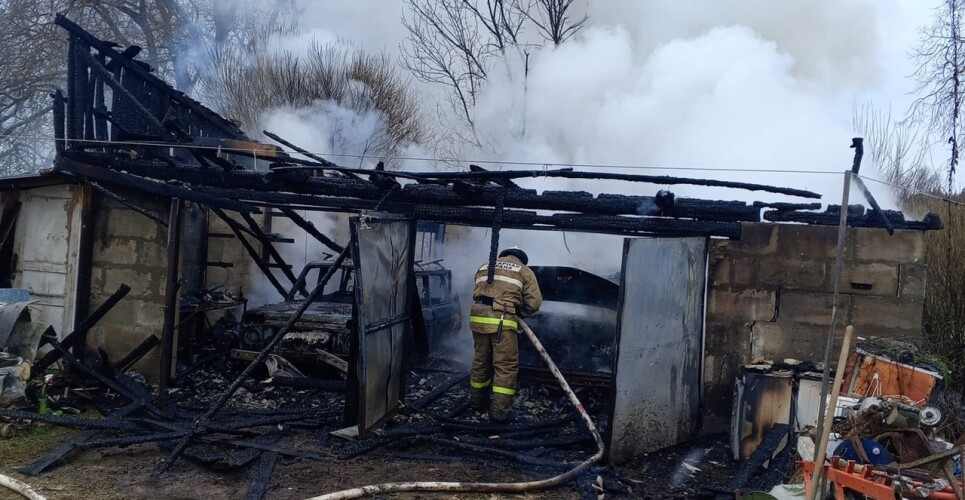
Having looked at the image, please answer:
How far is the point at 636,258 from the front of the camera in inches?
262

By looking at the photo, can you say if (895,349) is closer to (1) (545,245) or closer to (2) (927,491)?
(2) (927,491)

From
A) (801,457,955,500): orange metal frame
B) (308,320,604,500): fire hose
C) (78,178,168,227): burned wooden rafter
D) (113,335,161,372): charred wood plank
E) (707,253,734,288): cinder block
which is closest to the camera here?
(801,457,955,500): orange metal frame

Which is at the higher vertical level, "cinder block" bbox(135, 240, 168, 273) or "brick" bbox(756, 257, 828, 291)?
"brick" bbox(756, 257, 828, 291)

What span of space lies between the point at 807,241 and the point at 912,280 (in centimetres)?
111

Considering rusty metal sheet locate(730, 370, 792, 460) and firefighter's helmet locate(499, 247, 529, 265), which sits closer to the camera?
rusty metal sheet locate(730, 370, 792, 460)

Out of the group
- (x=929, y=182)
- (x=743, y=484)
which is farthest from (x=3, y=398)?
(x=929, y=182)

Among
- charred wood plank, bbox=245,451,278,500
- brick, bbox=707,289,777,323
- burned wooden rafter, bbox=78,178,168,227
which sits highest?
burned wooden rafter, bbox=78,178,168,227

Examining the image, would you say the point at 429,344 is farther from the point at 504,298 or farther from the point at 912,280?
the point at 912,280

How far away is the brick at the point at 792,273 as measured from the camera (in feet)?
24.1

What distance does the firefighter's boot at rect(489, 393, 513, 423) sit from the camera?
7.40m

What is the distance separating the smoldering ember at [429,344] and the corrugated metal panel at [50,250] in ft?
0.09

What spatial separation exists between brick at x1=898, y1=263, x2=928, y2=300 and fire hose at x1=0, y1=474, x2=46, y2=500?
26.3 feet

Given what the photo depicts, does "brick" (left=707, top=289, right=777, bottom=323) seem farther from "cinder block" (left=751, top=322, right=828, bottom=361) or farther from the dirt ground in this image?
the dirt ground

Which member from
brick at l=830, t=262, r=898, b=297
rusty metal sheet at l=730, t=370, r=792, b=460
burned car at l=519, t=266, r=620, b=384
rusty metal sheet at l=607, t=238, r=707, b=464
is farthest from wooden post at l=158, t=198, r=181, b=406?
brick at l=830, t=262, r=898, b=297
